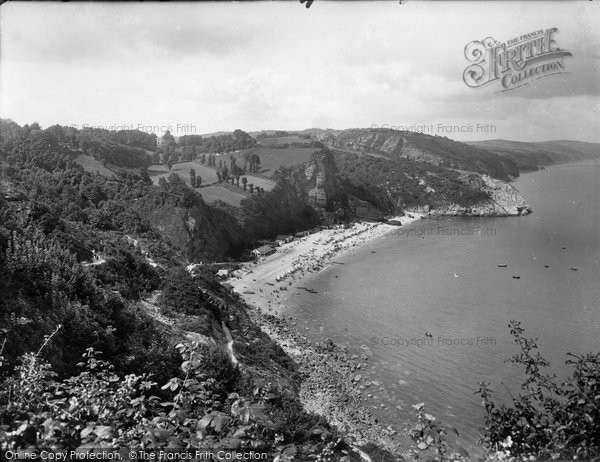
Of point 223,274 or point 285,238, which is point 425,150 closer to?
point 285,238

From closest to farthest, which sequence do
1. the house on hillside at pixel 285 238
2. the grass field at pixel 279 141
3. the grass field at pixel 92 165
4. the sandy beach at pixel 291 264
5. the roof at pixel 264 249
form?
the sandy beach at pixel 291 264, the grass field at pixel 92 165, the roof at pixel 264 249, the house on hillside at pixel 285 238, the grass field at pixel 279 141

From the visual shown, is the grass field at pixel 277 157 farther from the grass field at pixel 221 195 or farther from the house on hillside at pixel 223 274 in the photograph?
the house on hillside at pixel 223 274

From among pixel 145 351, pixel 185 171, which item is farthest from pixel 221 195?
pixel 145 351

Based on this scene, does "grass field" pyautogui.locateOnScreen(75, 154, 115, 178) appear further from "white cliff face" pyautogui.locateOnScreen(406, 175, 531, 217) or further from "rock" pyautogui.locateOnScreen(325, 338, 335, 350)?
"white cliff face" pyautogui.locateOnScreen(406, 175, 531, 217)

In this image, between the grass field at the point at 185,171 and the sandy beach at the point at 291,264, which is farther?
the grass field at the point at 185,171

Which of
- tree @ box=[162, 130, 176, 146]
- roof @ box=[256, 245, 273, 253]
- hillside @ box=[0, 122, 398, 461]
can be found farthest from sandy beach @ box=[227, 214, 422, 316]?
tree @ box=[162, 130, 176, 146]

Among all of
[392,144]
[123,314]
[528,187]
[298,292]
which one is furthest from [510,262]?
[392,144]

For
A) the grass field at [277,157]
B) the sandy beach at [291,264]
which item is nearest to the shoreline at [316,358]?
the sandy beach at [291,264]
